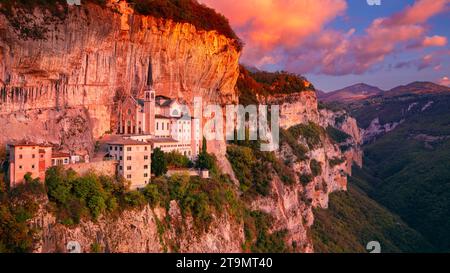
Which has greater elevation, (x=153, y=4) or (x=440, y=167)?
(x=153, y=4)

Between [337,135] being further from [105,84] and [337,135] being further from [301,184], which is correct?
[105,84]

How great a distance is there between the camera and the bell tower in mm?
50312

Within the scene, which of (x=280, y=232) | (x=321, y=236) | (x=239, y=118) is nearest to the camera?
(x=280, y=232)

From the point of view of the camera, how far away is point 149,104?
50344 mm

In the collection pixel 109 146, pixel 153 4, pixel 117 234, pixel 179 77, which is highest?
pixel 153 4

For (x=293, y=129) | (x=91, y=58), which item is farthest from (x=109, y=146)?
(x=293, y=129)

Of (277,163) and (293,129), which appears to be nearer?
(277,163)

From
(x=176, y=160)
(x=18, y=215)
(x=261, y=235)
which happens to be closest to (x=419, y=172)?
(x=261, y=235)

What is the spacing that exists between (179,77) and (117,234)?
794 inches

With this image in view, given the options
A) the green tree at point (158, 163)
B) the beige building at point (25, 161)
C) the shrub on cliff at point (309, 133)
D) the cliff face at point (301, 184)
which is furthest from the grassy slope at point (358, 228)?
the beige building at point (25, 161)

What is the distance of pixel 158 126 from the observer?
5222 centimetres

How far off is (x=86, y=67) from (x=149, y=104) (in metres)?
7.39

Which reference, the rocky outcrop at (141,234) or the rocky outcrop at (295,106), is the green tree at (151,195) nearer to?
the rocky outcrop at (141,234)

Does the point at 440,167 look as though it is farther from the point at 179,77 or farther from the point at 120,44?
the point at 120,44
